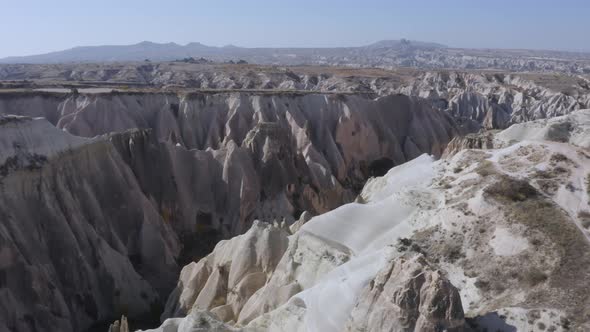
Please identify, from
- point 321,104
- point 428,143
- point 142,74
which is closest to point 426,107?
point 428,143

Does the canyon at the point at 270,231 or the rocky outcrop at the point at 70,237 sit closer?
the canyon at the point at 270,231

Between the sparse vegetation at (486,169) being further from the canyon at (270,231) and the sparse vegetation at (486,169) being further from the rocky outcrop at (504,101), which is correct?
the rocky outcrop at (504,101)

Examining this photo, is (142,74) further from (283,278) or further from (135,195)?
(283,278)

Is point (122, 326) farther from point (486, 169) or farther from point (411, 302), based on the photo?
point (486, 169)

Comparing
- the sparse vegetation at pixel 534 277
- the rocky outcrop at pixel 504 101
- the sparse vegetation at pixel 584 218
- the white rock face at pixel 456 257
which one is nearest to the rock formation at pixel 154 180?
the white rock face at pixel 456 257

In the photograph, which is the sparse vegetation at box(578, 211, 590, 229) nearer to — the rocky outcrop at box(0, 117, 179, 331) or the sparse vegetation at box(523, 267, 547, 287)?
the sparse vegetation at box(523, 267, 547, 287)

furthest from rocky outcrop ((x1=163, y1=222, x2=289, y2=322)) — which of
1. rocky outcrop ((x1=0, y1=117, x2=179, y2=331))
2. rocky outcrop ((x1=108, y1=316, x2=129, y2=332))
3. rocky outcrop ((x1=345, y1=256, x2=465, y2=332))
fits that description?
rocky outcrop ((x1=345, y1=256, x2=465, y2=332))
